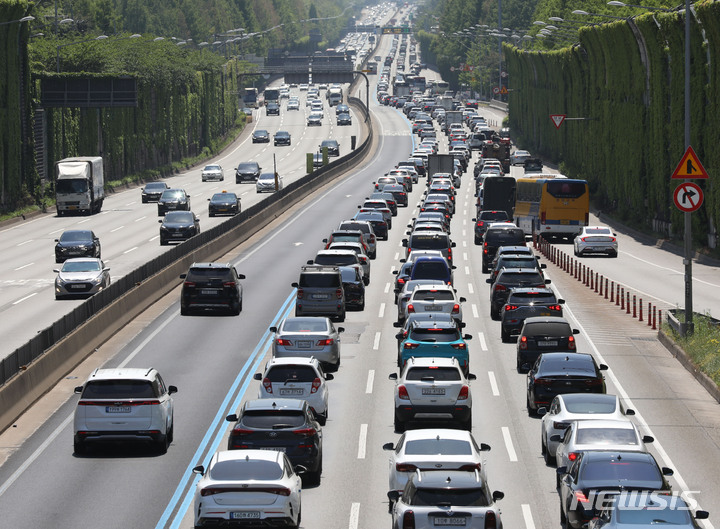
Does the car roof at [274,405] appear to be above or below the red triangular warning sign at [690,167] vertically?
below

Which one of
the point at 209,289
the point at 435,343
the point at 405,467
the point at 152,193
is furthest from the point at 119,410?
the point at 152,193

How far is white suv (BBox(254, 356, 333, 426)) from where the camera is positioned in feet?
88.6

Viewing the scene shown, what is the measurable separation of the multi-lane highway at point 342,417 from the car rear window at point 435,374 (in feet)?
4.35

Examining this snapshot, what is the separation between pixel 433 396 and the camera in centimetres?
2658

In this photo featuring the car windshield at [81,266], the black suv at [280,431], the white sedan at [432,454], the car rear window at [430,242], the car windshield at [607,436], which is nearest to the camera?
the white sedan at [432,454]

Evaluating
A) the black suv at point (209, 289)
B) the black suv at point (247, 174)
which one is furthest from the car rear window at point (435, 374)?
the black suv at point (247, 174)

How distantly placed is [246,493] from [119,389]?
275 inches

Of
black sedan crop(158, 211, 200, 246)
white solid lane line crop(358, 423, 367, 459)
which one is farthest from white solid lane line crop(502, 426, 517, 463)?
black sedan crop(158, 211, 200, 246)

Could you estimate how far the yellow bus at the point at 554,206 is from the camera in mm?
67062

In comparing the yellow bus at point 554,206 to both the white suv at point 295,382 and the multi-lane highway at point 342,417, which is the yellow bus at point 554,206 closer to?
the multi-lane highway at point 342,417

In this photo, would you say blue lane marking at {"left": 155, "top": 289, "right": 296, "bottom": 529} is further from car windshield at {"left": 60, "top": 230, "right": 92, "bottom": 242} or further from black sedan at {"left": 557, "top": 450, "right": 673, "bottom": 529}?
car windshield at {"left": 60, "top": 230, "right": 92, "bottom": 242}

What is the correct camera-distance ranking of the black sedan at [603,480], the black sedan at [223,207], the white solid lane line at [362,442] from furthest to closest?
the black sedan at [223,207] < the white solid lane line at [362,442] < the black sedan at [603,480]

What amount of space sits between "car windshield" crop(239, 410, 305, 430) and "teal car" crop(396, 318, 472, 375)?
921 cm

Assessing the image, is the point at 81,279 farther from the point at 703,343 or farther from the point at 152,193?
the point at 152,193
